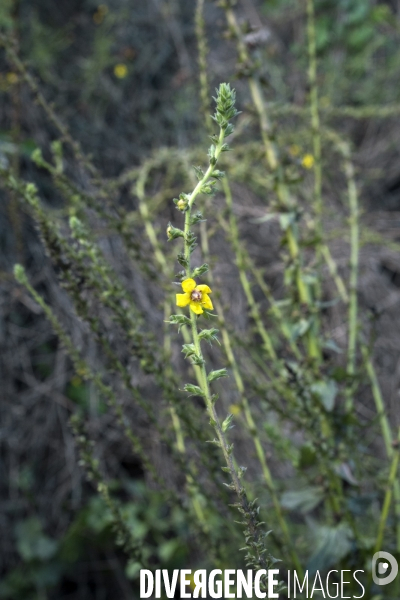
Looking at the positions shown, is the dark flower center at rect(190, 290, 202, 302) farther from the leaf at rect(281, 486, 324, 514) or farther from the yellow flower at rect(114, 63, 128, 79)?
the yellow flower at rect(114, 63, 128, 79)

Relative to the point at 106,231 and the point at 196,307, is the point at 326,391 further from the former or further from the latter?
the point at 106,231

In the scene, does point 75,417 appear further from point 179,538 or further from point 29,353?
point 29,353

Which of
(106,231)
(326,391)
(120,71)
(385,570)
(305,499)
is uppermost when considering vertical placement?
(120,71)

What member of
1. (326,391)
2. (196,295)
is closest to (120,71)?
(326,391)

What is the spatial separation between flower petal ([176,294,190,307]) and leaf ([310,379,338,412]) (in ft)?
1.44

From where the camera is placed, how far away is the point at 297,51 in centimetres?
266

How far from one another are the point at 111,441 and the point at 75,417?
129 cm

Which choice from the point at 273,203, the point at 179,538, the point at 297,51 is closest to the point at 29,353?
the point at 179,538

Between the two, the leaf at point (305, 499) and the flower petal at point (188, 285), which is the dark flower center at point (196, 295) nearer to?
the flower petal at point (188, 285)

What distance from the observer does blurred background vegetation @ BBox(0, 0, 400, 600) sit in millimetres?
1922

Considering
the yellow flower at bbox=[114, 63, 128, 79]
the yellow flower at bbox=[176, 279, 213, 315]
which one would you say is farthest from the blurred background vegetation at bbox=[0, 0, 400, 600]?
Answer: the yellow flower at bbox=[176, 279, 213, 315]

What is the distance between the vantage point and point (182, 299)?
58 cm

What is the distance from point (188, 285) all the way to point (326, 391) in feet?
1.61

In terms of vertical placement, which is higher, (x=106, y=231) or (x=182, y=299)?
(x=106, y=231)
